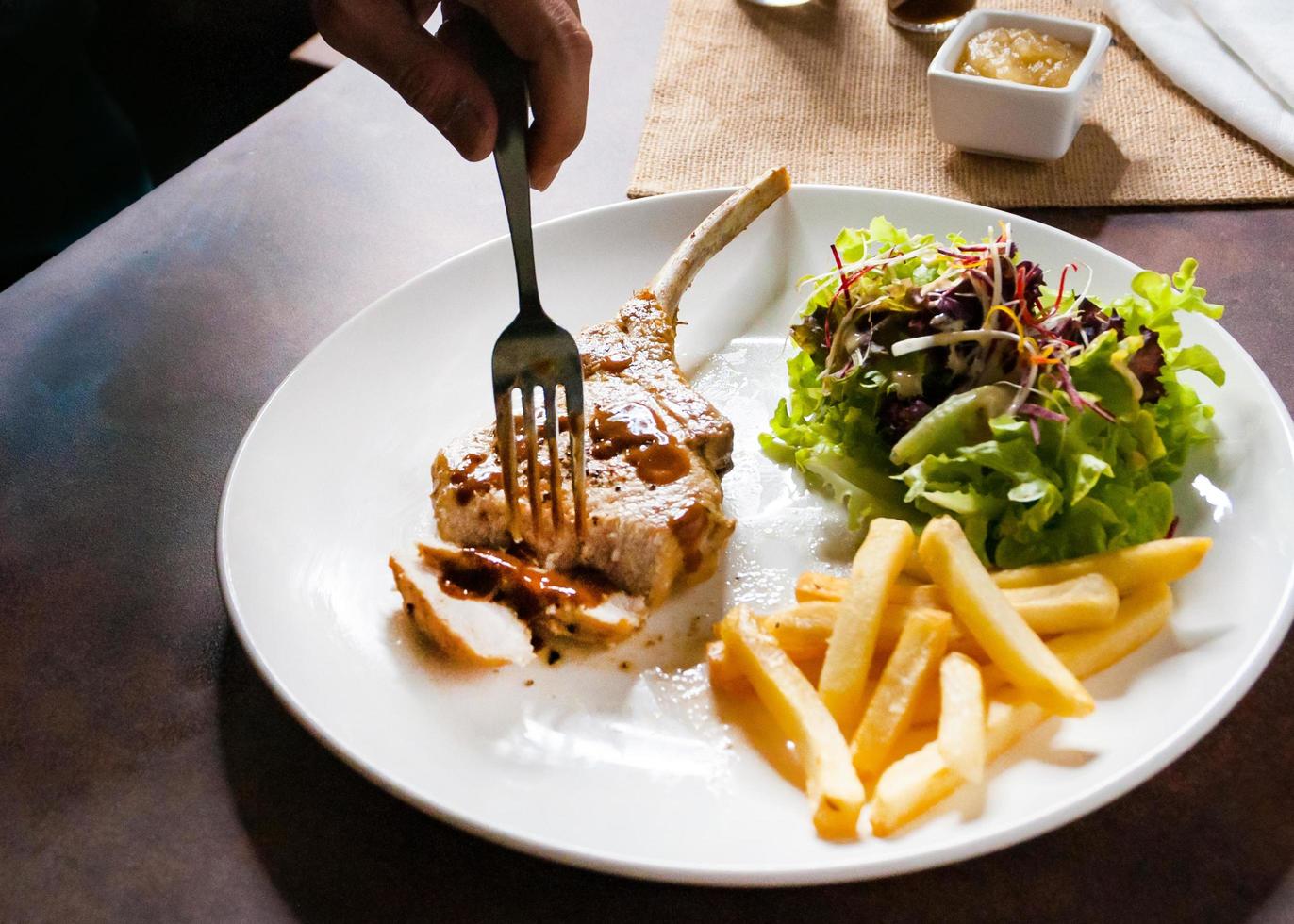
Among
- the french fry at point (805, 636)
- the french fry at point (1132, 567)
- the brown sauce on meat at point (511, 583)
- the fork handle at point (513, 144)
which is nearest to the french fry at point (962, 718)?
the french fry at point (805, 636)

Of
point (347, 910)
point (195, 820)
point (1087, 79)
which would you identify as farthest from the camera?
point (1087, 79)

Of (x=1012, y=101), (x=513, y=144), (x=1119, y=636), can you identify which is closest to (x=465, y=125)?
(x=513, y=144)

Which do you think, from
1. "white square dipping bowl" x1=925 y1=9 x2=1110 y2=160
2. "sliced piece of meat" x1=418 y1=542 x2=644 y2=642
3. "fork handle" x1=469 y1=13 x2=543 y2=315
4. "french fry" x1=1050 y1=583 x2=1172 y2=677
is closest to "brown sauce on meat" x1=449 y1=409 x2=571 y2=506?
"sliced piece of meat" x1=418 y1=542 x2=644 y2=642

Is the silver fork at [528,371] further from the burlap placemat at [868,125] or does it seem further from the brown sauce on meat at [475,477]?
the burlap placemat at [868,125]

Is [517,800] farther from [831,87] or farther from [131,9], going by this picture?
[131,9]

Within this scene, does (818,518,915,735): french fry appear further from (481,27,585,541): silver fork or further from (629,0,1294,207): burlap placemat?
(629,0,1294,207): burlap placemat

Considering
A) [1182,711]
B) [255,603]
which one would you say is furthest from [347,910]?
[1182,711]
